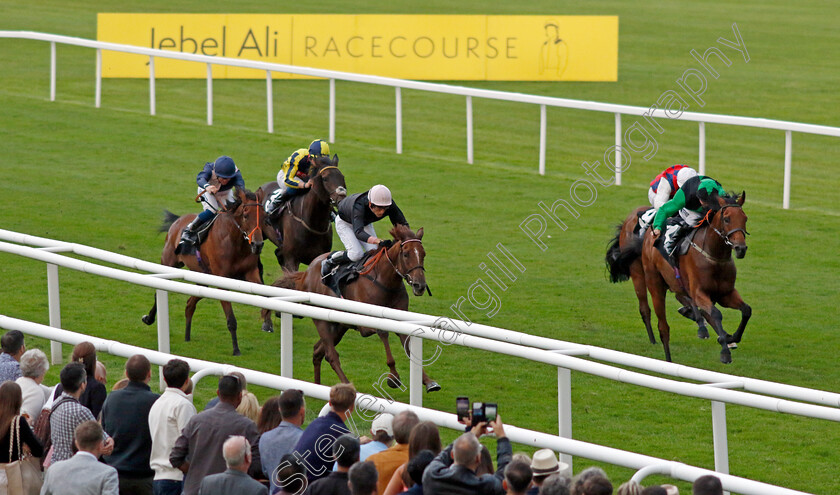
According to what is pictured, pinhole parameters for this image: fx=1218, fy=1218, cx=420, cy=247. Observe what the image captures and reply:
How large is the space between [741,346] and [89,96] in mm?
13250

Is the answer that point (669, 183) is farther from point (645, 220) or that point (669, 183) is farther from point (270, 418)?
point (270, 418)

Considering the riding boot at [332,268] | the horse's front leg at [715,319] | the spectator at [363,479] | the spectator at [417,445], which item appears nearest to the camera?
the spectator at [363,479]

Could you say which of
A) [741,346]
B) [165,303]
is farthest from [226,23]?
[165,303]

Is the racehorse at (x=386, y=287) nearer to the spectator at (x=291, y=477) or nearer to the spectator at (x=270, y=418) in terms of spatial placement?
the spectator at (x=270, y=418)

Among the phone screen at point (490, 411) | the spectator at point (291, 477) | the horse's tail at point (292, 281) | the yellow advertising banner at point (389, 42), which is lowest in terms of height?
the spectator at point (291, 477)

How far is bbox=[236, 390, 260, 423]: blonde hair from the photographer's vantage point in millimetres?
5265

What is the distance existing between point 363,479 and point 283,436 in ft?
2.54

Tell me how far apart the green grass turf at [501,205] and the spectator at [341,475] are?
228cm

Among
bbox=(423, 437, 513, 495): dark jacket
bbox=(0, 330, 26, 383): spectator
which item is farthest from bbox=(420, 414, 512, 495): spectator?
bbox=(0, 330, 26, 383): spectator

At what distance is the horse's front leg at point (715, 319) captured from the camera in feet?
30.3

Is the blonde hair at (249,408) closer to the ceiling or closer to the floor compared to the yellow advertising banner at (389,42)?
closer to the floor

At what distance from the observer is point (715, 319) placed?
9.45 m

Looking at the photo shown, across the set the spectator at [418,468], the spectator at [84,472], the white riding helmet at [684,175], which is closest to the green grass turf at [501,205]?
the white riding helmet at [684,175]

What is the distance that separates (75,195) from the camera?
46.4 feet
